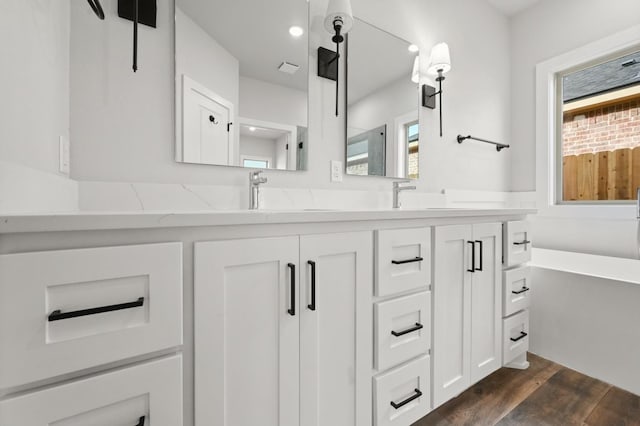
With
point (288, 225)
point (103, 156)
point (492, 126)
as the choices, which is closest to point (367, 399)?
point (288, 225)

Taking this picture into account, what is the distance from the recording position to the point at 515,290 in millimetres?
1634

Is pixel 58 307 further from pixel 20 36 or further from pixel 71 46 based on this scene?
pixel 71 46

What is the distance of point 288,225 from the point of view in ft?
2.84

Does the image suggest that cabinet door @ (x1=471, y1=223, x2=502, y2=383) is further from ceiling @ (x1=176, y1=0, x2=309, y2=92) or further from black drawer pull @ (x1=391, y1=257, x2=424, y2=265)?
ceiling @ (x1=176, y1=0, x2=309, y2=92)

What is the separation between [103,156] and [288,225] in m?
0.80

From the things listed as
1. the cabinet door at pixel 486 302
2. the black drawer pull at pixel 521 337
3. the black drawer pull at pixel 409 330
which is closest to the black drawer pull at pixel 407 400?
the black drawer pull at pixel 409 330

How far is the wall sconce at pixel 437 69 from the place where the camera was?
75.9 inches

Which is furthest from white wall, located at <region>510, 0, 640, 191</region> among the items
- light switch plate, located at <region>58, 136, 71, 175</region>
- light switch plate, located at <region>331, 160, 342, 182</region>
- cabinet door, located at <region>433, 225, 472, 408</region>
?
light switch plate, located at <region>58, 136, 71, 175</region>

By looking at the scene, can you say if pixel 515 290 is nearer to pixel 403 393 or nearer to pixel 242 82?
pixel 403 393

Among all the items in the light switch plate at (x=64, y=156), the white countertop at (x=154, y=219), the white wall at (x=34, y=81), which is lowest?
the white countertop at (x=154, y=219)

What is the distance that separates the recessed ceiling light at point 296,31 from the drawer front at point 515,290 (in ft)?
5.53

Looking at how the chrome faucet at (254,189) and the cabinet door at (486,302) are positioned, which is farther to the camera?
the cabinet door at (486,302)

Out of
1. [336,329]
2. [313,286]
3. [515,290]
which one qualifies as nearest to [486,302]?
[515,290]

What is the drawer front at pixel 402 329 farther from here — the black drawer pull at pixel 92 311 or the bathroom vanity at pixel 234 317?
the black drawer pull at pixel 92 311
